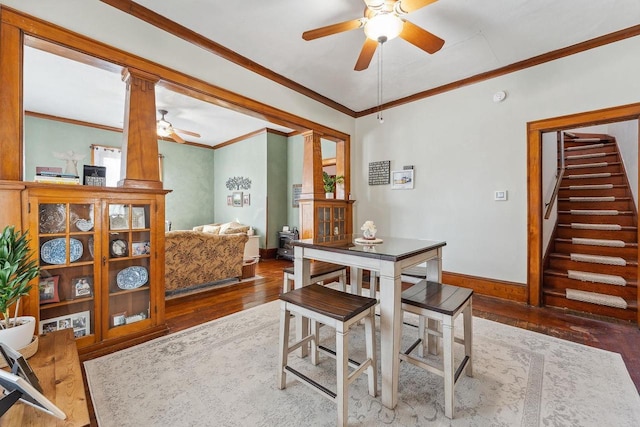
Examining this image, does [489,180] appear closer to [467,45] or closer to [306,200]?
[467,45]

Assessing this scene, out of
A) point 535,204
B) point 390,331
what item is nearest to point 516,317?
point 535,204

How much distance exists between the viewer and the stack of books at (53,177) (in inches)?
78.2

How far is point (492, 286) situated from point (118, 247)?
13.2 ft

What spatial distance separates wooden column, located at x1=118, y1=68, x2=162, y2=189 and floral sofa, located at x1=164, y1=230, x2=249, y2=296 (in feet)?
→ 3.85

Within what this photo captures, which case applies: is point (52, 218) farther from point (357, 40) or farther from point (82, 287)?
point (357, 40)

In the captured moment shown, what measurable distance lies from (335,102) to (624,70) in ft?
10.5

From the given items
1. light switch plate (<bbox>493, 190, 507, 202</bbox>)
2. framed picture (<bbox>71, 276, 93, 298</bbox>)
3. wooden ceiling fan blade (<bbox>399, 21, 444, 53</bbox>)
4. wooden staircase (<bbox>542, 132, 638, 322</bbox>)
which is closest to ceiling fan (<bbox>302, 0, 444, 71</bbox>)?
wooden ceiling fan blade (<bbox>399, 21, 444, 53</bbox>)

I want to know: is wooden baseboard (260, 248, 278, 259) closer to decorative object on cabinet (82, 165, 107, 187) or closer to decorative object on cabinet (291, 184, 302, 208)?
decorative object on cabinet (291, 184, 302, 208)

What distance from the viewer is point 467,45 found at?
2859mm

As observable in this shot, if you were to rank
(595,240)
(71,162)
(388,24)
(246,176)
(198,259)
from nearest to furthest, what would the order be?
(388,24) < (71,162) < (595,240) < (198,259) < (246,176)

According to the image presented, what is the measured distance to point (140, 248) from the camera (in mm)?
2375

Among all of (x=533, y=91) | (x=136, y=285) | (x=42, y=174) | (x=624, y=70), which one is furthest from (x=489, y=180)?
(x=42, y=174)

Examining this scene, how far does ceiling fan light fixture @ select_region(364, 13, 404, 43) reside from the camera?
6.28 feet

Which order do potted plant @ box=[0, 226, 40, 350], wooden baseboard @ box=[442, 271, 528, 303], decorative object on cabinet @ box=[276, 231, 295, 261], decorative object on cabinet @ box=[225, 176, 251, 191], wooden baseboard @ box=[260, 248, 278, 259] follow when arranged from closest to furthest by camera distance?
potted plant @ box=[0, 226, 40, 350], wooden baseboard @ box=[442, 271, 528, 303], decorative object on cabinet @ box=[276, 231, 295, 261], wooden baseboard @ box=[260, 248, 278, 259], decorative object on cabinet @ box=[225, 176, 251, 191]
